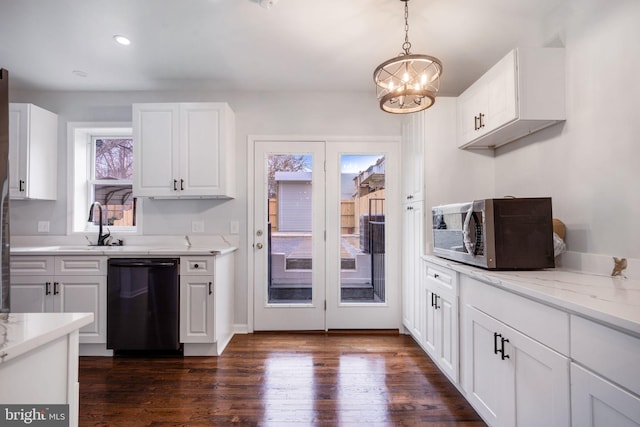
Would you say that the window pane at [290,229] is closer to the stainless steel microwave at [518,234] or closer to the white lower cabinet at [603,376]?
the stainless steel microwave at [518,234]

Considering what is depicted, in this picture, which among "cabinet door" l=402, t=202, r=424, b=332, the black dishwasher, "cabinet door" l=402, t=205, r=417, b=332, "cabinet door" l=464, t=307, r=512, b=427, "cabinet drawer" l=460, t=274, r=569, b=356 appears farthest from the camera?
"cabinet door" l=402, t=205, r=417, b=332

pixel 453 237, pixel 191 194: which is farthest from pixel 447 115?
pixel 191 194

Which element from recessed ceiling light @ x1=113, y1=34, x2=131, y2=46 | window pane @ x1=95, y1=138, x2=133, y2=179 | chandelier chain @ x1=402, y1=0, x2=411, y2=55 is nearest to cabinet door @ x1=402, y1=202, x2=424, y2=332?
chandelier chain @ x1=402, y1=0, x2=411, y2=55

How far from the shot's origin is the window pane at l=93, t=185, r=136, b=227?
10.7 ft

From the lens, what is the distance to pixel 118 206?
328cm

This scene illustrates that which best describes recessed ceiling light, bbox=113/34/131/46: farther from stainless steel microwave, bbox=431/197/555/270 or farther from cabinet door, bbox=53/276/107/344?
stainless steel microwave, bbox=431/197/555/270

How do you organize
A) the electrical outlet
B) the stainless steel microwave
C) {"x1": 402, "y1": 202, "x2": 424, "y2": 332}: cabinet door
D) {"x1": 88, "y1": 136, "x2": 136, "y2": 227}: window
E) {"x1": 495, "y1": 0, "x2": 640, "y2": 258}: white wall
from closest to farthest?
1. {"x1": 495, "y1": 0, "x2": 640, "y2": 258}: white wall
2. the stainless steel microwave
3. {"x1": 402, "y1": 202, "x2": 424, "y2": 332}: cabinet door
4. the electrical outlet
5. {"x1": 88, "y1": 136, "x2": 136, "y2": 227}: window

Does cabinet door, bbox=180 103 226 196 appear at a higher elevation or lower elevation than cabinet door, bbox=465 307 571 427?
higher

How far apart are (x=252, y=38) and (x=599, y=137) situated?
237 centimetres

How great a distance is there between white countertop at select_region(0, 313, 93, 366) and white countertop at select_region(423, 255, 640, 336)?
155 cm

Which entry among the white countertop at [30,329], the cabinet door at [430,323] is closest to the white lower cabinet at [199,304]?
the white countertop at [30,329]

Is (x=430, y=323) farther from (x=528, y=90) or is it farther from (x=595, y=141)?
(x=528, y=90)

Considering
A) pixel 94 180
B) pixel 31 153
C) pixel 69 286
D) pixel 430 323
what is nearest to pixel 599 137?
pixel 430 323

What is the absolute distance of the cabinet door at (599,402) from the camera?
0.87m
